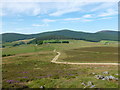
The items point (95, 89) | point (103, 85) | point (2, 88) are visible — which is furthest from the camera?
point (2, 88)

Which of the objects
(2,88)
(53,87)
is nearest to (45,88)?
(53,87)

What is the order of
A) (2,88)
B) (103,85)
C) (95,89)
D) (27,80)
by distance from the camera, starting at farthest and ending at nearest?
(27,80) < (2,88) < (103,85) < (95,89)

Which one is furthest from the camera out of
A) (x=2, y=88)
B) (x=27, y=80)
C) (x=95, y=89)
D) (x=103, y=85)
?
(x=27, y=80)

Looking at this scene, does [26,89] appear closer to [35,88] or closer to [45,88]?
[35,88]

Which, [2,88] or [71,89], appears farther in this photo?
[2,88]

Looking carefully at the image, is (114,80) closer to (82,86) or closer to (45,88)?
(82,86)

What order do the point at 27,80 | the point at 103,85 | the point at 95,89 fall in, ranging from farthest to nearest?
the point at 27,80, the point at 103,85, the point at 95,89

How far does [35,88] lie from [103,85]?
901 centimetres

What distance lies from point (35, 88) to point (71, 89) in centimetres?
490

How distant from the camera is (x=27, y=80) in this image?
2175 cm

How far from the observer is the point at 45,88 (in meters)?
17.0

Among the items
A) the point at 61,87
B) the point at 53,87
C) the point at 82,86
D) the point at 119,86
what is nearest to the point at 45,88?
the point at 53,87

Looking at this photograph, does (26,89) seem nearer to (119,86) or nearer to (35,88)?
(35,88)

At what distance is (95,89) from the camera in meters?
15.3
